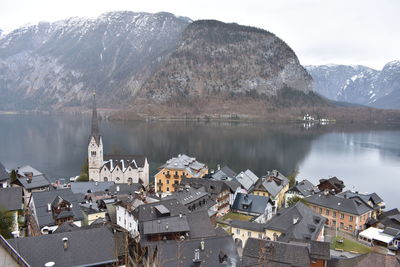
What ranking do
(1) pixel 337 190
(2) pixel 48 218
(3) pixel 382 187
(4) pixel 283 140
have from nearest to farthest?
(2) pixel 48 218 < (1) pixel 337 190 < (3) pixel 382 187 < (4) pixel 283 140

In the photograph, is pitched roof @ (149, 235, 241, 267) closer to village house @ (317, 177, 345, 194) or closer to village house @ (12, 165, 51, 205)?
village house @ (12, 165, 51, 205)

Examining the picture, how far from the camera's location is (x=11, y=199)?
41719mm

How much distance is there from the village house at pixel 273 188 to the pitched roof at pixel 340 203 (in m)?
7.61

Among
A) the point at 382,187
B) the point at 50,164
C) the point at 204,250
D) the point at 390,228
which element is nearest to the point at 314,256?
the point at 204,250

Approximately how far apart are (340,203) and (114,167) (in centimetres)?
4462

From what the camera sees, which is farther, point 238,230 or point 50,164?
point 50,164

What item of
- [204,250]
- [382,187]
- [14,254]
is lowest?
[382,187]

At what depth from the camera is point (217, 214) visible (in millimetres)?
51875

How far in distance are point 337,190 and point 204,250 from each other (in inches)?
1840

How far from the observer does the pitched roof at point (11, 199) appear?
4066 cm

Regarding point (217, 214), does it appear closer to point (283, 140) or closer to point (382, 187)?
point (382, 187)

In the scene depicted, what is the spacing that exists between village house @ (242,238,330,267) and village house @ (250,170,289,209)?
1179 inches

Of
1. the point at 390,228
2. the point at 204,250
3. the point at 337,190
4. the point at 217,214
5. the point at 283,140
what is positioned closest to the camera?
the point at 204,250

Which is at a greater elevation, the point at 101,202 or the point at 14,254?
the point at 14,254
